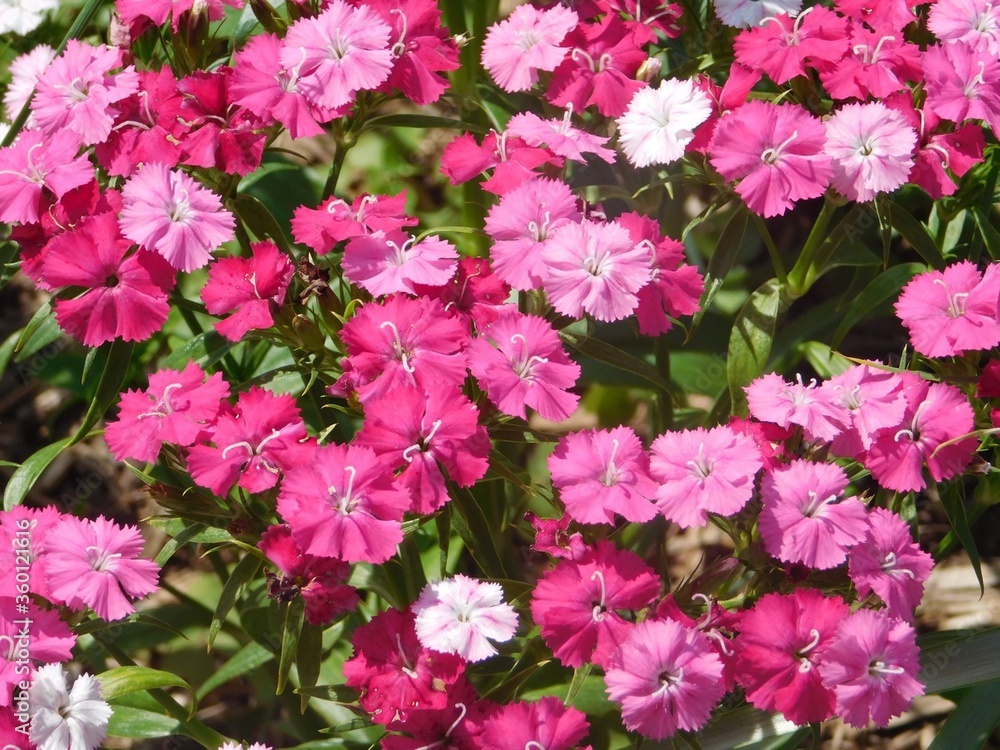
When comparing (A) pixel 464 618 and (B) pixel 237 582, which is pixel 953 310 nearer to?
(A) pixel 464 618

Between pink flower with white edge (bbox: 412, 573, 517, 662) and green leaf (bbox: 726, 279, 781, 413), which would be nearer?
pink flower with white edge (bbox: 412, 573, 517, 662)

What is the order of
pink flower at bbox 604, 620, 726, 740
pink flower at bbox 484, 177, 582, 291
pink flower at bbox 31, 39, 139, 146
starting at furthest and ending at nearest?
pink flower at bbox 31, 39, 139, 146 < pink flower at bbox 484, 177, 582, 291 < pink flower at bbox 604, 620, 726, 740

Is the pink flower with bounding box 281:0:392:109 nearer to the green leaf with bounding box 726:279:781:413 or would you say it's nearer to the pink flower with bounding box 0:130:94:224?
the pink flower with bounding box 0:130:94:224

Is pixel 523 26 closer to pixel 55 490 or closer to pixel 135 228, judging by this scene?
pixel 135 228

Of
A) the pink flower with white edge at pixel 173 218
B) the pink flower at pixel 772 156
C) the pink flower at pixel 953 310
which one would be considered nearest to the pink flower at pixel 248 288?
the pink flower with white edge at pixel 173 218

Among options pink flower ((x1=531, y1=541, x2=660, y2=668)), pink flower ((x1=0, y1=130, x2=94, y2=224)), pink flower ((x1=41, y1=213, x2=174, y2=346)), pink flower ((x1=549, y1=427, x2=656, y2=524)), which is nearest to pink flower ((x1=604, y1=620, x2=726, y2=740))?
pink flower ((x1=531, y1=541, x2=660, y2=668))

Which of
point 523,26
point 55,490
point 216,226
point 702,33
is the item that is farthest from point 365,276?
point 55,490
